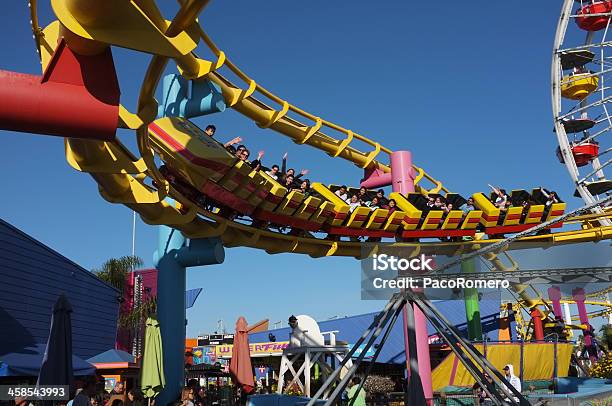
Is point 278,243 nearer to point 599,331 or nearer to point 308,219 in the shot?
point 308,219

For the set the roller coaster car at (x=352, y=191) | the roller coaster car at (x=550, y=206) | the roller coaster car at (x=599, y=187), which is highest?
the roller coaster car at (x=599, y=187)

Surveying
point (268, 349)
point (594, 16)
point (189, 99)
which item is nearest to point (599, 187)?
point (594, 16)

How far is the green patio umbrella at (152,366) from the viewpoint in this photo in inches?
283

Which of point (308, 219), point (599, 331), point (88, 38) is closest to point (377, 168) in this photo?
point (308, 219)

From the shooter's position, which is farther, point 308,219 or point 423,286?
point 308,219

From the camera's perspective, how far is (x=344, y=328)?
2142cm

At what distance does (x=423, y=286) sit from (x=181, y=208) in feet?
10.5

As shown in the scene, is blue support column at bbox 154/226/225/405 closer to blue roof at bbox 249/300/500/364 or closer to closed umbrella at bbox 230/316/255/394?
closed umbrella at bbox 230/316/255/394

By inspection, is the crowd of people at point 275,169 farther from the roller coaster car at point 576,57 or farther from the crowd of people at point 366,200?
the roller coaster car at point 576,57

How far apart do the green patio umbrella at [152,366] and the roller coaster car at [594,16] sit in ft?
47.3

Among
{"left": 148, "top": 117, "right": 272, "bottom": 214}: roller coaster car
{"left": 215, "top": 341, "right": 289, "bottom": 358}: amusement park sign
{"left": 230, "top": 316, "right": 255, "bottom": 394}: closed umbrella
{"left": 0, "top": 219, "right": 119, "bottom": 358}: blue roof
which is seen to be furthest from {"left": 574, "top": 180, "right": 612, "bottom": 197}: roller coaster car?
{"left": 0, "top": 219, "right": 119, "bottom": 358}: blue roof

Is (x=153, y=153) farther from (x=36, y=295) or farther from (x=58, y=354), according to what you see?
(x=36, y=295)

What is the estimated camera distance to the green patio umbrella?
719 centimetres
